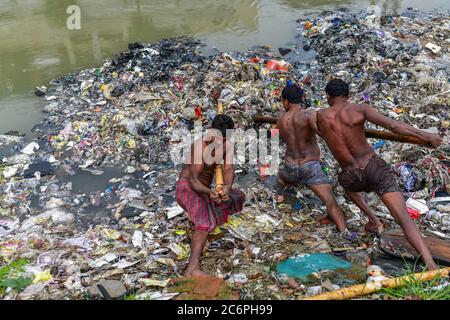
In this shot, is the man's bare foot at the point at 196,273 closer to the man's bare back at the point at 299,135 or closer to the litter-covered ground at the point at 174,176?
the litter-covered ground at the point at 174,176

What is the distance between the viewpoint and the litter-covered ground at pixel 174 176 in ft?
13.2

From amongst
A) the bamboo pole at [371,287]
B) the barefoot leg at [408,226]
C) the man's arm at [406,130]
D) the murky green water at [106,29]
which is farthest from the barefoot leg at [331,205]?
the murky green water at [106,29]

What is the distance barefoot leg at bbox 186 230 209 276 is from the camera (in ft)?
12.8

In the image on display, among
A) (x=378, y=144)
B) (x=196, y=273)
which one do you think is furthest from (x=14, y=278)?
(x=378, y=144)

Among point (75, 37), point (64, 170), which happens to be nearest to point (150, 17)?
point (75, 37)

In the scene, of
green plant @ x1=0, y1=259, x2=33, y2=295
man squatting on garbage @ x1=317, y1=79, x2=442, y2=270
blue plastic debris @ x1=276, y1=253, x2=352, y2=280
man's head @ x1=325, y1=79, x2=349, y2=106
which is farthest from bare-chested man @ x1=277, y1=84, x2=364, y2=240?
green plant @ x1=0, y1=259, x2=33, y2=295

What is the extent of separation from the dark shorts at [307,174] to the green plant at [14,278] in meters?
3.02

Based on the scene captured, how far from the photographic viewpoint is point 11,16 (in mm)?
13078

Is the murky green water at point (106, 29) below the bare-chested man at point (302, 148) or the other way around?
the other way around

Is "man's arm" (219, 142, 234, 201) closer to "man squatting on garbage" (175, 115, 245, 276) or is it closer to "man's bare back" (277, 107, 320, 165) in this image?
"man squatting on garbage" (175, 115, 245, 276)

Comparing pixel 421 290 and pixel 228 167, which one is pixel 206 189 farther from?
pixel 421 290

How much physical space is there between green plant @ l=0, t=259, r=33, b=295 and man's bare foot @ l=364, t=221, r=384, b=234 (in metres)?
3.43

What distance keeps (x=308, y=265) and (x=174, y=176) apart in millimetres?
2734
